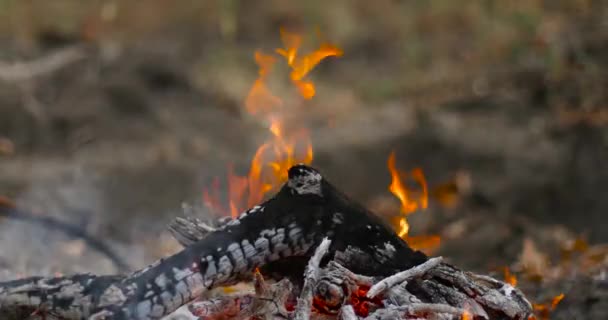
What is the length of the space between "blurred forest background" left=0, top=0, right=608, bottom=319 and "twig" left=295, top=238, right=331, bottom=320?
274 centimetres

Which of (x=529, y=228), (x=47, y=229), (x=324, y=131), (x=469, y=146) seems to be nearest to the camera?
(x=47, y=229)

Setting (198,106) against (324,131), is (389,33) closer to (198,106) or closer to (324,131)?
(324,131)

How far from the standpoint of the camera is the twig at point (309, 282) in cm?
213

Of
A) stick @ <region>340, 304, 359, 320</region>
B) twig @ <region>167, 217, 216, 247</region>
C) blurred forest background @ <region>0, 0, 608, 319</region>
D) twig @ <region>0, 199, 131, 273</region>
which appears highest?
blurred forest background @ <region>0, 0, 608, 319</region>

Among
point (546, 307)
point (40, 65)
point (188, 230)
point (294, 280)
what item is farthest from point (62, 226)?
point (40, 65)

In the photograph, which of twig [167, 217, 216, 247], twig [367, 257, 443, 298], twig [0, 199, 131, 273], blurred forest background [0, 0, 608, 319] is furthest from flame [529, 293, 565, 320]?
twig [0, 199, 131, 273]

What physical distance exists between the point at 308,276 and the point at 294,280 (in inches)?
9.4

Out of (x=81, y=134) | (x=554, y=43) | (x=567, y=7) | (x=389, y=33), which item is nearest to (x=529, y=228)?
(x=554, y=43)

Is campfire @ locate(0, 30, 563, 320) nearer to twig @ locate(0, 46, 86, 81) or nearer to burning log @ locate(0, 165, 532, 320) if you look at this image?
burning log @ locate(0, 165, 532, 320)

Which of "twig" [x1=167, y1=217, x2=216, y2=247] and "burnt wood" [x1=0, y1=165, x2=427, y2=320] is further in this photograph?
"twig" [x1=167, y1=217, x2=216, y2=247]

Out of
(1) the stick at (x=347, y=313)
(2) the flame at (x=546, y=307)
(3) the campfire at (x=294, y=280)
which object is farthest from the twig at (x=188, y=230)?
(2) the flame at (x=546, y=307)

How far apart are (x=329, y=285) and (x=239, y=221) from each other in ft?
1.08

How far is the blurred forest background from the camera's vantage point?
232 inches

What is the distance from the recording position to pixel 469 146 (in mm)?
6668
